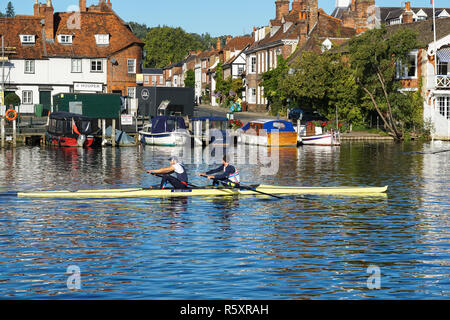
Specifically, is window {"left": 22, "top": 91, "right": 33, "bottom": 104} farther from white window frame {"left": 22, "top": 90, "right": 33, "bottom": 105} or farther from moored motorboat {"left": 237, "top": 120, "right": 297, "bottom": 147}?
moored motorboat {"left": 237, "top": 120, "right": 297, "bottom": 147}

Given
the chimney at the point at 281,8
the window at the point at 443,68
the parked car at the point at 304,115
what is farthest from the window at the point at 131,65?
the window at the point at 443,68

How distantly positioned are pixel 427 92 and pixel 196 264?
159ft

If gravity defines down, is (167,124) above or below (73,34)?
below

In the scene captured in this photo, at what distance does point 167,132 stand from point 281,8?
4306 cm

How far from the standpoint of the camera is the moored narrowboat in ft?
192

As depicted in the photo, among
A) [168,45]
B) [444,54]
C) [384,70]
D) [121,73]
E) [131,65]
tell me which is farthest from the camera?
[168,45]

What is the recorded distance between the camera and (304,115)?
2830 inches

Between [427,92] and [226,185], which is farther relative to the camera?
[427,92]

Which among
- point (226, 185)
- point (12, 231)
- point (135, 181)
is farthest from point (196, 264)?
point (135, 181)

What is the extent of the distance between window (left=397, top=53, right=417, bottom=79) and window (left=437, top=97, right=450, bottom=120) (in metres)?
3.27

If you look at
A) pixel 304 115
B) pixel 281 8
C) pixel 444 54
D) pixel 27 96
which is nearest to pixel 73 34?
pixel 27 96

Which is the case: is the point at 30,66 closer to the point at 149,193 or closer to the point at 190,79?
the point at 149,193
